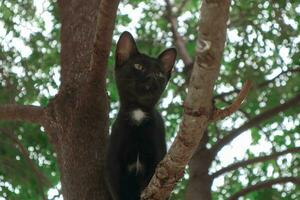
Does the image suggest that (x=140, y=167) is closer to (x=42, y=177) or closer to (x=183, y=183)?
(x=42, y=177)

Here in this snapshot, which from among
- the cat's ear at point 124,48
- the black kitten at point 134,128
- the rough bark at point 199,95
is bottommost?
the rough bark at point 199,95

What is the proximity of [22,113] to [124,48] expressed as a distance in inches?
36.4

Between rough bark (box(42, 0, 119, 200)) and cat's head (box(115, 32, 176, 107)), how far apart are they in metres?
0.19

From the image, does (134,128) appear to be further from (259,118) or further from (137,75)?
(259,118)

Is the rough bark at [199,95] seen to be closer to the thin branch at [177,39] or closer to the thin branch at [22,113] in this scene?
the thin branch at [22,113]

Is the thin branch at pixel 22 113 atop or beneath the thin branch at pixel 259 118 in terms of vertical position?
beneath

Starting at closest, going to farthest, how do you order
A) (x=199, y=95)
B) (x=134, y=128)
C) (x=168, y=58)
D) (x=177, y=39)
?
(x=199, y=95) → (x=134, y=128) → (x=168, y=58) → (x=177, y=39)

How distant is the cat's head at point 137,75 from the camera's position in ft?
13.4

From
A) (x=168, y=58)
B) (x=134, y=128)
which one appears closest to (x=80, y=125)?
(x=134, y=128)

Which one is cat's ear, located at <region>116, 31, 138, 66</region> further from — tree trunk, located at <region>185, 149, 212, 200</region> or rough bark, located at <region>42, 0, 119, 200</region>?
tree trunk, located at <region>185, 149, 212, 200</region>

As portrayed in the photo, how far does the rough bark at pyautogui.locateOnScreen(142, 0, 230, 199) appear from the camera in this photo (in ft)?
7.06

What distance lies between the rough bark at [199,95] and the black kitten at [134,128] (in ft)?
2.59

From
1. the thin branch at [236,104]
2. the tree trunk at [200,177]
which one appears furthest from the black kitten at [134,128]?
the tree trunk at [200,177]

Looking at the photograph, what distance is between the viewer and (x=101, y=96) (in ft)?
13.5
